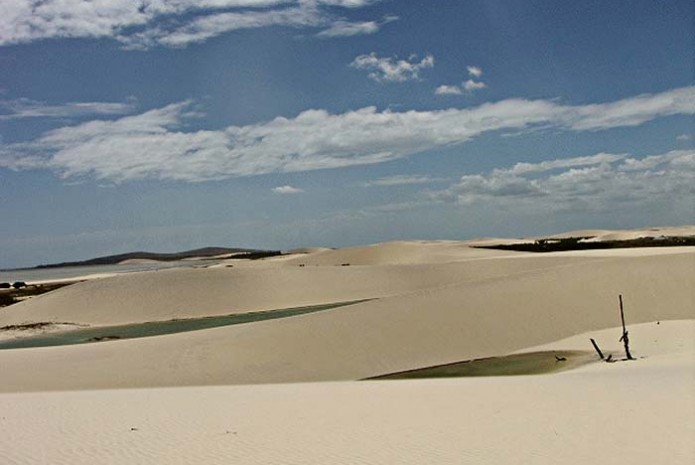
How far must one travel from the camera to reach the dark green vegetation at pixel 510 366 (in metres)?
18.8

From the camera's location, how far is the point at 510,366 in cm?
1975

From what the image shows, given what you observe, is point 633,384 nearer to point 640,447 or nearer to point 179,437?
point 640,447

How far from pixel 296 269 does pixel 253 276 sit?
329 centimetres

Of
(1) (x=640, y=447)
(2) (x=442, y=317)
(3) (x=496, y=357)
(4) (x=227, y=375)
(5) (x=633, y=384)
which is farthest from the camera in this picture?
(2) (x=442, y=317)

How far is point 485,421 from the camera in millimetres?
10695

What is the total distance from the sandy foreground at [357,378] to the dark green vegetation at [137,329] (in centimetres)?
200

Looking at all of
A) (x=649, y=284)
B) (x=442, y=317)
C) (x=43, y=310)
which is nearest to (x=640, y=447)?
(x=442, y=317)

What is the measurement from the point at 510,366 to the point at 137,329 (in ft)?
68.1

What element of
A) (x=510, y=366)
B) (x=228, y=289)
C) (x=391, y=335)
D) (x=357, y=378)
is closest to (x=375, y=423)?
(x=357, y=378)

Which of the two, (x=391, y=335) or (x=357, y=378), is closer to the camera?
(x=357, y=378)

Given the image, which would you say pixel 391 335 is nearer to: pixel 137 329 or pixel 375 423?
pixel 375 423

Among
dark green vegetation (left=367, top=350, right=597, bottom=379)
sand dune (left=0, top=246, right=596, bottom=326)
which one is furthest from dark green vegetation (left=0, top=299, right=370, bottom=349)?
dark green vegetation (left=367, top=350, right=597, bottom=379)

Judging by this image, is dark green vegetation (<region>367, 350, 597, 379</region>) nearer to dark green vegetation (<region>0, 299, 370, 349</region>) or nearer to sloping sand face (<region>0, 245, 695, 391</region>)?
sloping sand face (<region>0, 245, 695, 391</region>)

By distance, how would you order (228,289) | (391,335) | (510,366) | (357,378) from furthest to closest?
(228,289) < (391,335) < (357,378) < (510,366)
